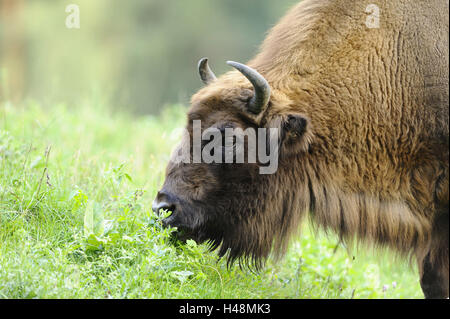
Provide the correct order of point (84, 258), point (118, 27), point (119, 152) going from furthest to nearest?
point (118, 27) < point (119, 152) < point (84, 258)

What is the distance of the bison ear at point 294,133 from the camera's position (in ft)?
14.5

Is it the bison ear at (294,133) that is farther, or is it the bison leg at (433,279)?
the bison leg at (433,279)

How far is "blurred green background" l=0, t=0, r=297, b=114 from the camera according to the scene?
17797 millimetres

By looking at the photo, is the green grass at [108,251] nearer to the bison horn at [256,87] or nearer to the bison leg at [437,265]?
the bison leg at [437,265]

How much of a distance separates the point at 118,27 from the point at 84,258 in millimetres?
17444

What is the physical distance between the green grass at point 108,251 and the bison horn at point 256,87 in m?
1.05

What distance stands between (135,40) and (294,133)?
17.2 meters

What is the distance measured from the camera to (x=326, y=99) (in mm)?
4590

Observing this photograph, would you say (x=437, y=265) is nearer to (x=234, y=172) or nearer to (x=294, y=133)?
(x=294, y=133)

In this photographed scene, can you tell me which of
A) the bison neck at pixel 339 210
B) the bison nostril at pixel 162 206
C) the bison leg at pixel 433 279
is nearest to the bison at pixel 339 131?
the bison neck at pixel 339 210

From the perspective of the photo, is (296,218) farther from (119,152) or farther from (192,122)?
(119,152)

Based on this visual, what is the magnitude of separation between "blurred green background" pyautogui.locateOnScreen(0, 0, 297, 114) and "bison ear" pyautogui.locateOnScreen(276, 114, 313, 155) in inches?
512

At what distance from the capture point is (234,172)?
14.6 feet
